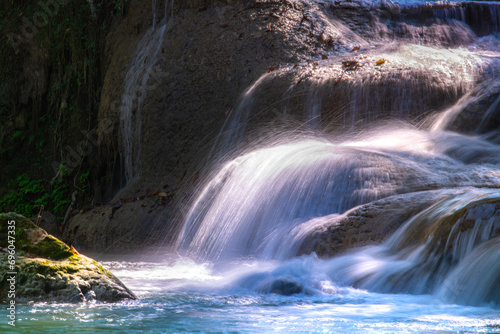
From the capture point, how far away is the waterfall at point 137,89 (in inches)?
352

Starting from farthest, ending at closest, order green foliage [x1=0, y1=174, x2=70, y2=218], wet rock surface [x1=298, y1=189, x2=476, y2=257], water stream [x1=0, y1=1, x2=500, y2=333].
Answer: green foliage [x1=0, y1=174, x2=70, y2=218], wet rock surface [x1=298, y1=189, x2=476, y2=257], water stream [x1=0, y1=1, x2=500, y2=333]

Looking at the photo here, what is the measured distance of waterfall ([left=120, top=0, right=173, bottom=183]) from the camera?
8930mm

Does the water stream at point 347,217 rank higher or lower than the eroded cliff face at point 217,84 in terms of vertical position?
lower

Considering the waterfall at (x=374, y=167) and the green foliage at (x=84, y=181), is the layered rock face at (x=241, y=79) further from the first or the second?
the green foliage at (x=84, y=181)

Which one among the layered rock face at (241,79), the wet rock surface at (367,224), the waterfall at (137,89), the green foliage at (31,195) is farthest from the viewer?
the green foliage at (31,195)

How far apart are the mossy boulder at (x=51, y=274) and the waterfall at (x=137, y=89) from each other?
509 centimetres

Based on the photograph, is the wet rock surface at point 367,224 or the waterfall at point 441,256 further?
the wet rock surface at point 367,224

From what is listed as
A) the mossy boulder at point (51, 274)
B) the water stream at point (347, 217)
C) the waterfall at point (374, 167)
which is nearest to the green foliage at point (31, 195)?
the water stream at point (347, 217)

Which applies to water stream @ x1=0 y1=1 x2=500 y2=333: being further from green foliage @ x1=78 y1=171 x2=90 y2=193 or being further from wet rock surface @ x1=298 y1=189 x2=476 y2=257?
green foliage @ x1=78 y1=171 x2=90 y2=193

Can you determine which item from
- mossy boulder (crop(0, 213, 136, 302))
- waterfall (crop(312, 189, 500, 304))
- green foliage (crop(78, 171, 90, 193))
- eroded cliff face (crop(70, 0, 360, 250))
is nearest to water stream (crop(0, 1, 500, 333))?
waterfall (crop(312, 189, 500, 304))

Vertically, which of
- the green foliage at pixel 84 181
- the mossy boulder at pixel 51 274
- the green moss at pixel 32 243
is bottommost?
the mossy boulder at pixel 51 274

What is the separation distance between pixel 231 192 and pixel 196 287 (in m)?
1.93

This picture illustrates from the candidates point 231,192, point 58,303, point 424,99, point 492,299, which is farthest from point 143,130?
point 492,299

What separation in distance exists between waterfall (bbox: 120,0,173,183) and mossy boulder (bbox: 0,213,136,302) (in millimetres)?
5086
